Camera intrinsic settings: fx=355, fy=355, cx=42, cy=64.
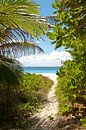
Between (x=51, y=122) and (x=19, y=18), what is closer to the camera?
(x=19, y=18)

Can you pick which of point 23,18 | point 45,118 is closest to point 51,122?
point 45,118

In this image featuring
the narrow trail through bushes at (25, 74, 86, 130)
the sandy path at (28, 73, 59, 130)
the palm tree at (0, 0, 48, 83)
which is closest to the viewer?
the palm tree at (0, 0, 48, 83)

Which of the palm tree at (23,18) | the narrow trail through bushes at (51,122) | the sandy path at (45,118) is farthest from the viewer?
the sandy path at (45,118)

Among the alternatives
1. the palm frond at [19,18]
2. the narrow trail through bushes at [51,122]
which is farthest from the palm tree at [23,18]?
the narrow trail through bushes at [51,122]

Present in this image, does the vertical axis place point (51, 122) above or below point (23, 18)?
below

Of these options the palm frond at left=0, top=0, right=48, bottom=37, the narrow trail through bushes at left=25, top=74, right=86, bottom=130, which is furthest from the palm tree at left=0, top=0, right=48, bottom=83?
the narrow trail through bushes at left=25, top=74, right=86, bottom=130

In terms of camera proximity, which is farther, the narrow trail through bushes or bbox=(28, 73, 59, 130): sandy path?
bbox=(28, 73, 59, 130): sandy path

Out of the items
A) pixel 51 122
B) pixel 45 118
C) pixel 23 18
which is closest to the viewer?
pixel 23 18

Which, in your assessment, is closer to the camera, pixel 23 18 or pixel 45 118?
pixel 23 18

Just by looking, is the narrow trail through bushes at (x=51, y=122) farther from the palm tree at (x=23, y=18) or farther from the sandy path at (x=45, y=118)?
the palm tree at (x=23, y=18)

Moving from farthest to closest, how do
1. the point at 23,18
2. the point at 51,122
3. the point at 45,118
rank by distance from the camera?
the point at 45,118
the point at 51,122
the point at 23,18

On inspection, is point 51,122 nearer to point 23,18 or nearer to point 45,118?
point 45,118

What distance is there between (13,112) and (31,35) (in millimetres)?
3964

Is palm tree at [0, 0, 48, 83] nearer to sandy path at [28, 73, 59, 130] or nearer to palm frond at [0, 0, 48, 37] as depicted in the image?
palm frond at [0, 0, 48, 37]
